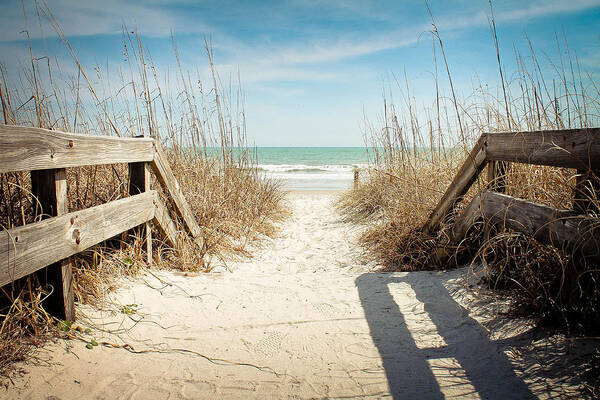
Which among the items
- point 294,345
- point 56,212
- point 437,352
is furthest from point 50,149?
point 437,352

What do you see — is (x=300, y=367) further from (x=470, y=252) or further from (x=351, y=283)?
(x=470, y=252)

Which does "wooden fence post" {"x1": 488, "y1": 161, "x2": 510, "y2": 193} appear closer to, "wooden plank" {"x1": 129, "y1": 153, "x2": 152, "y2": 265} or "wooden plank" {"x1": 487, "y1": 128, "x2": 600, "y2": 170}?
"wooden plank" {"x1": 487, "y1": 128, "x2": 600, "y2": 170}

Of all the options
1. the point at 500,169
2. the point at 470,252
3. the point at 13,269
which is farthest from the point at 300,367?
the point at 500,169

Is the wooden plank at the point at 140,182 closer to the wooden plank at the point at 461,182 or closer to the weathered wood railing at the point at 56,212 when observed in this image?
the weathered wood railing at the point at 56,212

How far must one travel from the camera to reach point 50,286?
1.77 metres

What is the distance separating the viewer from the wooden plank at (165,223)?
2.83 m

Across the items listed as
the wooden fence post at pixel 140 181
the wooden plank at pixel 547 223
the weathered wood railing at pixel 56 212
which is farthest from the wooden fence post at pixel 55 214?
the wooden plank at pixel 547 223

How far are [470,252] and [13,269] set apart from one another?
2866 millimetres

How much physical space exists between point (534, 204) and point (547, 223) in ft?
0.64

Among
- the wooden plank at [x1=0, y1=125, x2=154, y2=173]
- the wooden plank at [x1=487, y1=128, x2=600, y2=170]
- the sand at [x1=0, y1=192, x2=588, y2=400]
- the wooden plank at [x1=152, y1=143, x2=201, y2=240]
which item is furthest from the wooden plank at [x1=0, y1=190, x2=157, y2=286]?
the wooden plank at [x1=487, y1=128, x2=600, y2=170]

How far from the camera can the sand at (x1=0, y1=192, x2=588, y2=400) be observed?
1.50 meters

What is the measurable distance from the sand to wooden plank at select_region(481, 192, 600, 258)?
0.48 m

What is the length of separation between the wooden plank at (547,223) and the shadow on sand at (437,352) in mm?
590

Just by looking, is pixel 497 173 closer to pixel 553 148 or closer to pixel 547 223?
pixel 553 148
